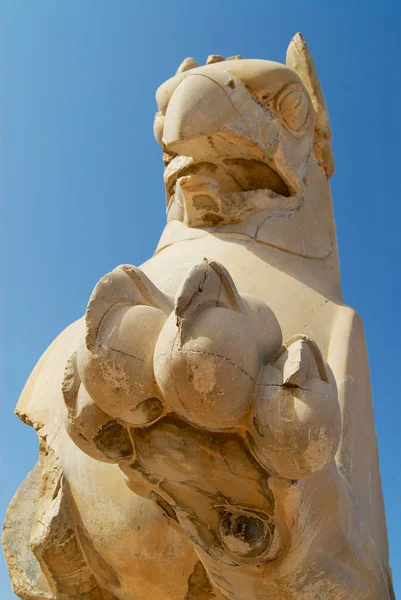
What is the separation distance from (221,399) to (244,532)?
369 millimetres

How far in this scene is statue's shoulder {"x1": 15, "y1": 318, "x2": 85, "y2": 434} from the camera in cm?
207

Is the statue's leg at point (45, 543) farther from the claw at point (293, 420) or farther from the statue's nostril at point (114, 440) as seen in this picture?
the claw at point (293, 420)

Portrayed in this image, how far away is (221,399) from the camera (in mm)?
1234

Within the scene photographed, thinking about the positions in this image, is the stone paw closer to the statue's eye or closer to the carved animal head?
the carved animal head

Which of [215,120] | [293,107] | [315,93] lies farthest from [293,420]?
[315,93]

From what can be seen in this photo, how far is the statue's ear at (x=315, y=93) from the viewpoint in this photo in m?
2.72

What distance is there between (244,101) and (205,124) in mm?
197

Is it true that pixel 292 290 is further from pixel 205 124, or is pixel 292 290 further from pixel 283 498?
pixel 283 498

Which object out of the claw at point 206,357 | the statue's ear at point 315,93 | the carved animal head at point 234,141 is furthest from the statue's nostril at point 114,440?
the statue's ear at point 315,93

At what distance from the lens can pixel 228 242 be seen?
7.12 ft

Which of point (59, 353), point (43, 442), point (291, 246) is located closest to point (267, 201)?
point (291, 246)

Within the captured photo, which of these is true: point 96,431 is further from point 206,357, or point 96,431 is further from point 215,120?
point 215,120

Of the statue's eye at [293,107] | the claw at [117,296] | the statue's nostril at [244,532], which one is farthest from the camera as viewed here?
the statue's eye at [293,107]

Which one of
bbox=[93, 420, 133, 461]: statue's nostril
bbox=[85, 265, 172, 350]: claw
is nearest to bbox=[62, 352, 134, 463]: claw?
bbox=[93, 420, 133, 461]: statue's nostril
